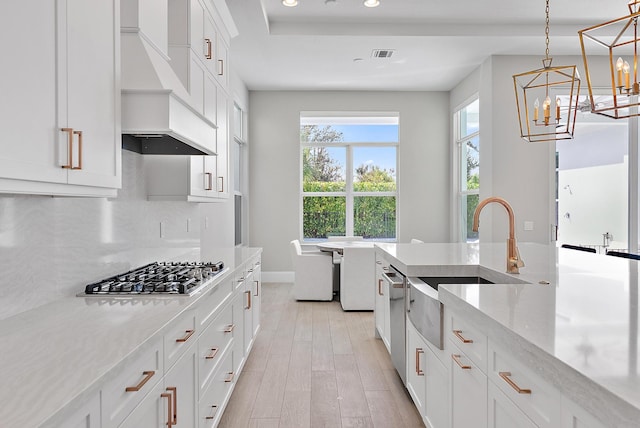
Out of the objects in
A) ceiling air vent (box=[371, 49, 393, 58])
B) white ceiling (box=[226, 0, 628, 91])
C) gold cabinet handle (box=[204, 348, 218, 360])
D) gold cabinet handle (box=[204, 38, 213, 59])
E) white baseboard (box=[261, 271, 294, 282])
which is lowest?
white baseboard (box=[261, 271, 294, 282])

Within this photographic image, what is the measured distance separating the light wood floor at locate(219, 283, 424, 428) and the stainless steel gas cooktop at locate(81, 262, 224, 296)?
2.92ft

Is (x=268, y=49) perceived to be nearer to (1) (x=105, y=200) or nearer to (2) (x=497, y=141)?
(2) (x=497, y=141)

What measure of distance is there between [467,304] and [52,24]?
154 cm

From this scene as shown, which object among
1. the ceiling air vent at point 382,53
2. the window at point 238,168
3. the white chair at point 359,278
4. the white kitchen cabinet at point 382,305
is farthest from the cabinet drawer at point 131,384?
the window at point 238,168

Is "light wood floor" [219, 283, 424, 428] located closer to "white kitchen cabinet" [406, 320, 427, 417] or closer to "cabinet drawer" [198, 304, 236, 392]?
"white kitchen cabinet" [406, 320, 427, 417]

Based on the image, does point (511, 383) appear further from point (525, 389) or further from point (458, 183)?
point (458, 183)

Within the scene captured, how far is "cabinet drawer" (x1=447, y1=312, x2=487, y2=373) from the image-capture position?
54.4 inches

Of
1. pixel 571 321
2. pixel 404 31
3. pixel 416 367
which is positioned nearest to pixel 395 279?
pixel 416 367

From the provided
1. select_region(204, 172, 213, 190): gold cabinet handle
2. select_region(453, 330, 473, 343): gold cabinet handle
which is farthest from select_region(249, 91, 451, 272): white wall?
select_region(453, 330, 473, 343): gold cabinet handle

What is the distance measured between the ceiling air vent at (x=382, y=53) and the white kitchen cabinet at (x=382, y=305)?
8.63 ft

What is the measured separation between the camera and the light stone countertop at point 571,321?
0.79m

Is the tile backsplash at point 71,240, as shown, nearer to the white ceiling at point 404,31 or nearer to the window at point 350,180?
the white ceiling at point 404,31

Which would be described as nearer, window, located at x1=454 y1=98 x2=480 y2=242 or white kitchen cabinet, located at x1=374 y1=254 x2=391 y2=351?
white kitchen cabinet, located at x1=374 y1=254 x2=391 y2=351

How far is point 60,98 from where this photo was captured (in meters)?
1.28
